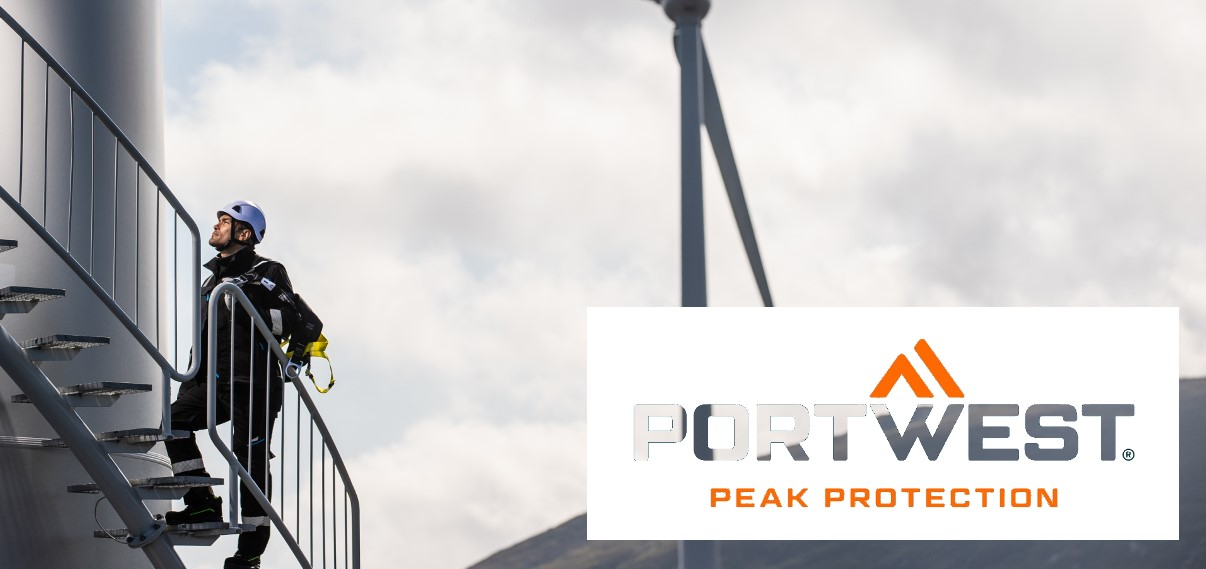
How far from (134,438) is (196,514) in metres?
0.79

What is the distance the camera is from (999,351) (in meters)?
56.8

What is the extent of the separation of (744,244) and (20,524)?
51.0ft

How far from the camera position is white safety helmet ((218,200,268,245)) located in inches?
469

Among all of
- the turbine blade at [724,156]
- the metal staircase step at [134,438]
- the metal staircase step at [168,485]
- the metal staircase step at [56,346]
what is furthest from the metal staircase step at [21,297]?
the turbine blade at [724,156]

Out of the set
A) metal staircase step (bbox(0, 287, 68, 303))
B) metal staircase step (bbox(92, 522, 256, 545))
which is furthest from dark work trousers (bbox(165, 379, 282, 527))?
metal staircase step (bbox(0, 287, 68, 303))

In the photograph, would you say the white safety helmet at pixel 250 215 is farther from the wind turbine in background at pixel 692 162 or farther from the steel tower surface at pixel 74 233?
the wind turbine in background at pixel 692 162

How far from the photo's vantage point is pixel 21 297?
11.2 m

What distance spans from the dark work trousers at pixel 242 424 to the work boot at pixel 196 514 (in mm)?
115

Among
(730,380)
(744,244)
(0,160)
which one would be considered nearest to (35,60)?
(0,160)

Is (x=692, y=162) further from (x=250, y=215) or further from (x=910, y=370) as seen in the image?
(x=910, y=370)

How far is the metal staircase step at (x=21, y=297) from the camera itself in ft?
36.3

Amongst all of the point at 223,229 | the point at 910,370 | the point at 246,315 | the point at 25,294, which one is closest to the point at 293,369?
the point at 246,315

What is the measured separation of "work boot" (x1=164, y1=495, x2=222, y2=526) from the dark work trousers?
0.12 m

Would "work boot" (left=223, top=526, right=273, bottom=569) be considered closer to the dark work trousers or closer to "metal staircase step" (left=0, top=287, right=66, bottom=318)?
the dark work trousers
